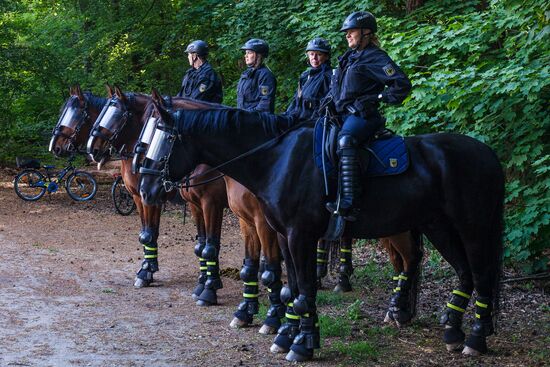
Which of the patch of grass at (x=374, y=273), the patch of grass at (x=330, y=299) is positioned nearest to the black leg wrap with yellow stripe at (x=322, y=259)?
the patch of grass at (x=330, y=299)

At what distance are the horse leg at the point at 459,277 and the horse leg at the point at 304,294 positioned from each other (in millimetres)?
1219

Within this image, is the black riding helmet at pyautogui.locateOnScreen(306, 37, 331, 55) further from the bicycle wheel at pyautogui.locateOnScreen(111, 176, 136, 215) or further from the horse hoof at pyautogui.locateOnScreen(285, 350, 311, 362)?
the bicycle wheel at pyautogui.locateOnScreen(111, 176, 136, 215)

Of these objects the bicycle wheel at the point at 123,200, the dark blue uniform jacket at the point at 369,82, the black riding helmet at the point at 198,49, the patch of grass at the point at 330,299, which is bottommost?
the patch of grass at the point at 330,299

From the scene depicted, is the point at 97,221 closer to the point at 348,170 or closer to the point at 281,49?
the point at 281,49

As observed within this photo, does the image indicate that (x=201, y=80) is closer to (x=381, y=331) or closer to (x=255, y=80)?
(x=255, y=80)

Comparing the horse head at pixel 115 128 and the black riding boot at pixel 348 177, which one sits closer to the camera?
the black riding boot at pixel 348 177

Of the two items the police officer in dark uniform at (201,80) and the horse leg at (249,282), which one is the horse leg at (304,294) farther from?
the police officer in dark uniform at (201,80)

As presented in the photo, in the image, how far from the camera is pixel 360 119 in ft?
19.4

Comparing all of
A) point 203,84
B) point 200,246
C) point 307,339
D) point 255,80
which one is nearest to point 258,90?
point 255,80

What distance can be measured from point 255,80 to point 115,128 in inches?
67.2

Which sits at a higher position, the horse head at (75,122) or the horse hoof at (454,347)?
the horse head at (75,122)

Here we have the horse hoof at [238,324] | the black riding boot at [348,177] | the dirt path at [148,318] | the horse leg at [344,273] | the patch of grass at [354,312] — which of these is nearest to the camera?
the black riding boot at [348,177]

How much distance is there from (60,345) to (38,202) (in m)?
10.7

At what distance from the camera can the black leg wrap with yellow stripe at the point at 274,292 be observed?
7.02 meters
